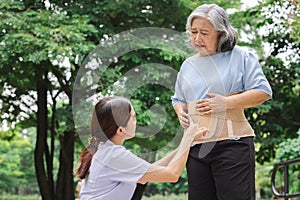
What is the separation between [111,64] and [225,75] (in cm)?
440

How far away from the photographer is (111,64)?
6414mm

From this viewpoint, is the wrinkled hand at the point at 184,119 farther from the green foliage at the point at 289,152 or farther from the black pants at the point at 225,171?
the green foliage at the point at 289,152

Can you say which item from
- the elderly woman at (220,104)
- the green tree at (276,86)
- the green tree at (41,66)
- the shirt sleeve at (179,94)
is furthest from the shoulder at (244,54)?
the green tree at (276,86)

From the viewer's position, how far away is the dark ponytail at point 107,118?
2.20 m

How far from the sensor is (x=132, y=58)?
256 inches

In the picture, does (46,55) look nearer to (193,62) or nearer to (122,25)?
(122,25)

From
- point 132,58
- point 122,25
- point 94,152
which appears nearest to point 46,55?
point 132,58

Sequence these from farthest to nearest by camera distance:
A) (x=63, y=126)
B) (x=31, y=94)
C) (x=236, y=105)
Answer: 1. (x=31, y=94)
2. (x=63, y=126)
3. (x=236, y=105)

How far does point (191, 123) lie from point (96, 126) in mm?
399

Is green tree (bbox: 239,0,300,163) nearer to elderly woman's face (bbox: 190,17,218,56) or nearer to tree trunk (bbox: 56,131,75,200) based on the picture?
tree trunk (bbox: 56,131,75,200)

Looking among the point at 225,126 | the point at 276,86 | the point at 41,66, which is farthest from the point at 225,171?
the point at 276,86

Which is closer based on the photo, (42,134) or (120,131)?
(120,131)

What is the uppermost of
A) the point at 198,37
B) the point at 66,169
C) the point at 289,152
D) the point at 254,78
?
the point at 198,37

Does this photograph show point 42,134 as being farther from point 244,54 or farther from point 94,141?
point 244,54
